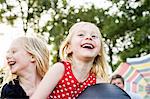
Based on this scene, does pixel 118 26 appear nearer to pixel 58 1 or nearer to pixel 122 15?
pixel 122 15

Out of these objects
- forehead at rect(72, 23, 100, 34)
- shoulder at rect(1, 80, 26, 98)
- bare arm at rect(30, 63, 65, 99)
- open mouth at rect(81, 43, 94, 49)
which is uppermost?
forehead at rect(72, 23, 100, 34)

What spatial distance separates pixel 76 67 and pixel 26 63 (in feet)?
1.40

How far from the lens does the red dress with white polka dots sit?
235 centimetres

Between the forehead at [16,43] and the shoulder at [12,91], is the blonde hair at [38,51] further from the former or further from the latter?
the shoulder at [12,91]

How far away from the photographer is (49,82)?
2.26m

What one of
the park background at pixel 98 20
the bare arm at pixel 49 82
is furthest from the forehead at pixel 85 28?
the park background at pixel 98 20

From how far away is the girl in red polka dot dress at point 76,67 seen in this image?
89.5 inches

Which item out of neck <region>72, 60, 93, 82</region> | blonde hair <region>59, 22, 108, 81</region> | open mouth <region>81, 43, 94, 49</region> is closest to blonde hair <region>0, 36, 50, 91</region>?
blonde hair <region>59, 22, 108, 81</region>

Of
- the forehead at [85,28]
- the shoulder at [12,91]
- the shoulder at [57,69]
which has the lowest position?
the shoulder at [12,91]

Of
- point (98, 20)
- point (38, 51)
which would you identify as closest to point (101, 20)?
point (98, 20)

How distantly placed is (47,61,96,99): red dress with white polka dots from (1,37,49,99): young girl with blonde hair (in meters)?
0.32

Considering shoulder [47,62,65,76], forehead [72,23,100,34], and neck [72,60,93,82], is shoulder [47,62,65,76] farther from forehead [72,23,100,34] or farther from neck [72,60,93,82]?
forehead [72,23,100,34]

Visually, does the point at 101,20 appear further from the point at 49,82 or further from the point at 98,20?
the point at 49,82

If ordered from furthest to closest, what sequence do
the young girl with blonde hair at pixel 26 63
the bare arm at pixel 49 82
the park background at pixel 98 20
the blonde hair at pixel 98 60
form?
the park background at pixel 98 20, the young girl with blonde hair at pixel 26 63, the blonde hair at pixel 98 60, the bare arm at pixel 49 82
